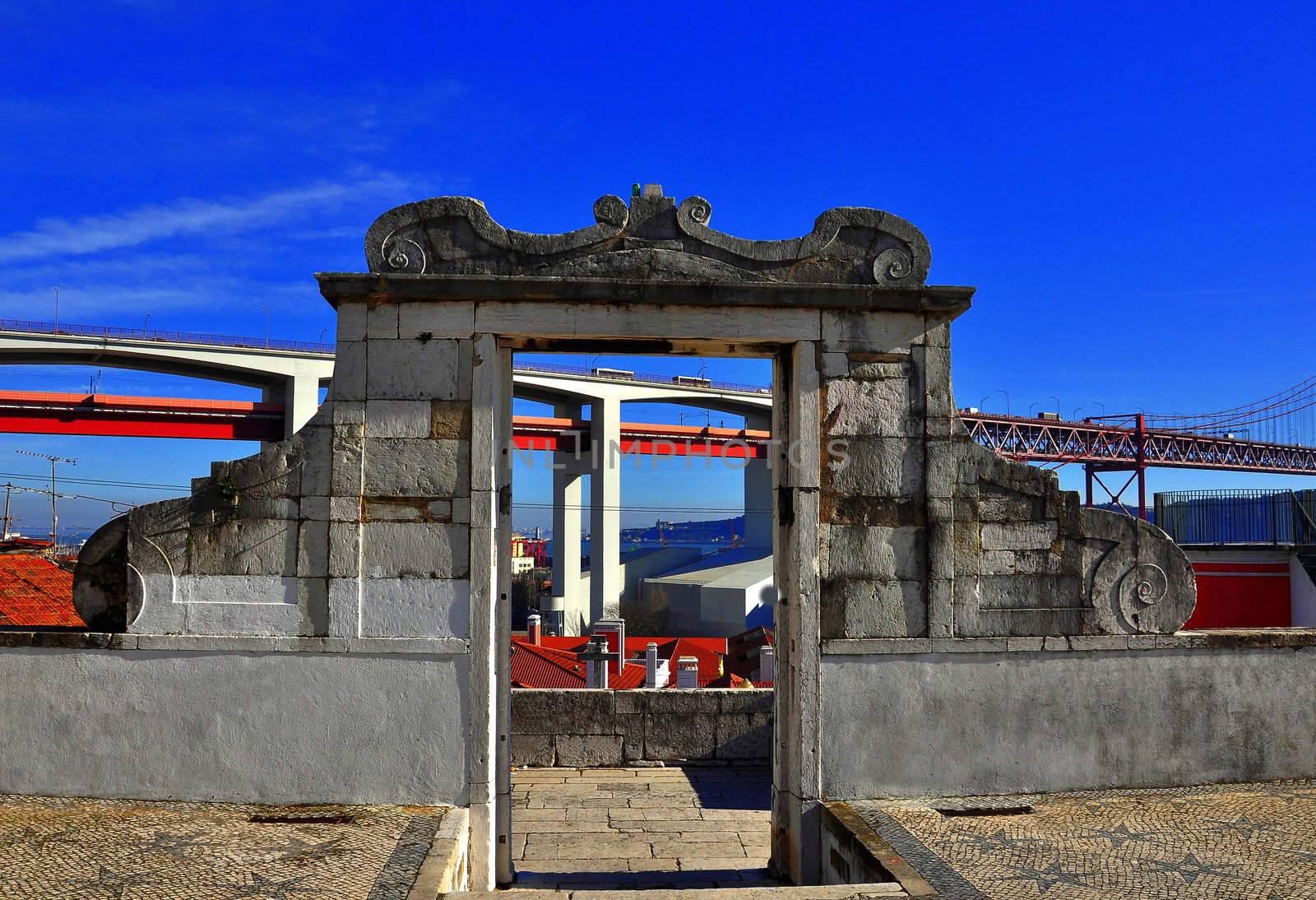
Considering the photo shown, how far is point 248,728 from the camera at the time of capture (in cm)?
561

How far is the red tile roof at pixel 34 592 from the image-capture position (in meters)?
9.88

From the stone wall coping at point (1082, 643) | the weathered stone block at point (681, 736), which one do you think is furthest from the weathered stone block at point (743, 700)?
the stone wall coping at point (1082, 643)

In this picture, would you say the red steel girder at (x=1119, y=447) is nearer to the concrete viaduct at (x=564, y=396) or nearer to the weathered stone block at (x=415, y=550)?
the concrete viaduct at (x=564, y=396)

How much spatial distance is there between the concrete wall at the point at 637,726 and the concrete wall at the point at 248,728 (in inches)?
141

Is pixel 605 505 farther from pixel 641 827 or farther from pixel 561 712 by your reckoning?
pixel 641 827

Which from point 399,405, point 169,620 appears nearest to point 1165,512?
point 399,405

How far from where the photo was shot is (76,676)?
18.5ft

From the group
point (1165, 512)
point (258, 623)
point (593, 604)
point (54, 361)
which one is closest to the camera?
point (258, 623)

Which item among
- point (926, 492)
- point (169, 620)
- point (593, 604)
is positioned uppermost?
point (926, 492)

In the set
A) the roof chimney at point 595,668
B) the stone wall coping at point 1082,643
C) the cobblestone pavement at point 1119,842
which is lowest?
the roof chimney at point 595,668

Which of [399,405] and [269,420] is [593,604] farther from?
[399,405]

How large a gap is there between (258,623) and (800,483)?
3496 mm

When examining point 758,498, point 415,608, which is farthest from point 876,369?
point 758,498

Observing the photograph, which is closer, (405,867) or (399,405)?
(405,867)
